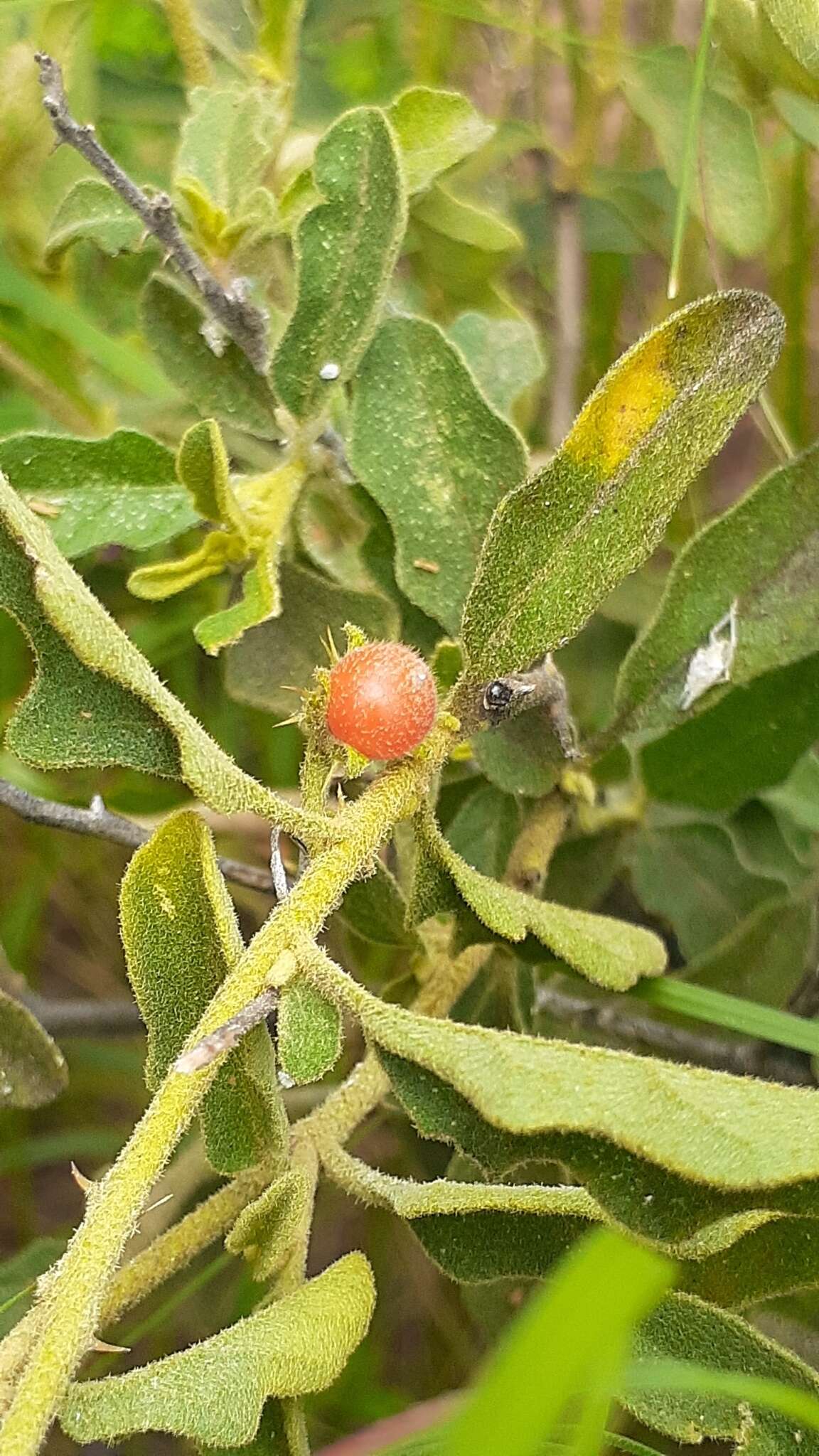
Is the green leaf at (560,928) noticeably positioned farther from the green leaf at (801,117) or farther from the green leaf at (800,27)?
the green leaf at (801,117)

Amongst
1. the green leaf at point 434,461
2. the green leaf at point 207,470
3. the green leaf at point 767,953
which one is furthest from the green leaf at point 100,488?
the green leaf at point 767,953

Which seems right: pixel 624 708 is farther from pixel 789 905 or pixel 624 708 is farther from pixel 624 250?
pixel 624 250

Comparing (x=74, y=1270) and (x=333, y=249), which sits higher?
(x=333, y=249)

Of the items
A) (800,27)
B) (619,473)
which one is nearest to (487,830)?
(619,473)

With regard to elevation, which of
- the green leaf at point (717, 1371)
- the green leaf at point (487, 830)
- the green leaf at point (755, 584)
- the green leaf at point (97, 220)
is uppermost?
the green leaf at point (97, 220)

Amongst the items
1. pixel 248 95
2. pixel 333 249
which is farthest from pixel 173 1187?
pixel 248 95

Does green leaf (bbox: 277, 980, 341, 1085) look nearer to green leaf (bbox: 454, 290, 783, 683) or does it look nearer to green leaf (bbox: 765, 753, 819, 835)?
green leaf (bbox: 454, 290, 783, 683)

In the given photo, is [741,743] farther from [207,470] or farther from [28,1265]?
[28,1265]
